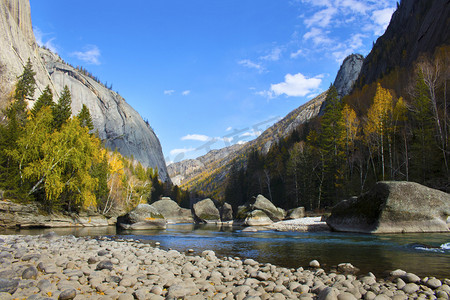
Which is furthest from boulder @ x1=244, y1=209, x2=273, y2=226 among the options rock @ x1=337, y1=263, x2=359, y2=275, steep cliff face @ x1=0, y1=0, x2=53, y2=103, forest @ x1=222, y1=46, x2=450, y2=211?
steep cliff face @ x1=0, y1=0, x2=53, y2=103

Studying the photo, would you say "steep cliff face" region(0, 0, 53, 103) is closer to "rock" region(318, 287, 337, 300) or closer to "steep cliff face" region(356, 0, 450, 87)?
"rock" region(318, 287, 337, 300)

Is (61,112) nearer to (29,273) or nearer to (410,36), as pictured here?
(29,273)

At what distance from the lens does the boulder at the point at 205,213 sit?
159 ft

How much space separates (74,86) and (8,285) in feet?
426

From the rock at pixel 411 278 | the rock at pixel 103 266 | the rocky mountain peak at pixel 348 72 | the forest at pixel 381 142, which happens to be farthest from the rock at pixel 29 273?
the rocky mountain peak at pixel 348 72

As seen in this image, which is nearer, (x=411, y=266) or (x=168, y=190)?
(x=411, y=266)

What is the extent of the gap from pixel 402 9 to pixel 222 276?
93.4m

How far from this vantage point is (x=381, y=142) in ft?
96.0

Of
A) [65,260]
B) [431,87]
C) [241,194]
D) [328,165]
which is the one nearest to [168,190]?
[241,194]

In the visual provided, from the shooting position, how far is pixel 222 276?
7.21m

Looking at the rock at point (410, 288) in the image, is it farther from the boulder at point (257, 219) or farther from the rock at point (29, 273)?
the boulder at point (257, 219)

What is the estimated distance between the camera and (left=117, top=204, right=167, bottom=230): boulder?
1104 inches

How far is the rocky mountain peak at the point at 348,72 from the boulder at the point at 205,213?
2963 inches

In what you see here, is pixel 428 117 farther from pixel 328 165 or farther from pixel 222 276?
pixel 222 276
